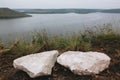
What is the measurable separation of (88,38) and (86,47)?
2.97 feet

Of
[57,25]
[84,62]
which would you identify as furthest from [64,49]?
[57,25]

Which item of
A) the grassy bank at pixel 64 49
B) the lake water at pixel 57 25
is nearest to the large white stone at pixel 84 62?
the grassy bank at pixel 64 49

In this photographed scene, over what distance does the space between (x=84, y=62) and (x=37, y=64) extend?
0.81m

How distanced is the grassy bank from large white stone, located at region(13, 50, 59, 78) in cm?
14

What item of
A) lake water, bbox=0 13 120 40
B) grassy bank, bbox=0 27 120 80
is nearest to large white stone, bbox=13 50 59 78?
grassy bank, bbox=0 27 120 80

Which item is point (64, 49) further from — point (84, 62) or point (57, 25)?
point (57, 25)

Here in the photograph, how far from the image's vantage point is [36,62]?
380 cm

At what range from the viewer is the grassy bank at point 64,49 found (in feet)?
12.4

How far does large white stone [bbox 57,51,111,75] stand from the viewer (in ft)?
12.0

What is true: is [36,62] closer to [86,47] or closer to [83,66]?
[83,66]

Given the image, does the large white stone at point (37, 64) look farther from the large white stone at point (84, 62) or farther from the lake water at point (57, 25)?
the lake water at point (57, 25)

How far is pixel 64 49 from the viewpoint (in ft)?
16.6

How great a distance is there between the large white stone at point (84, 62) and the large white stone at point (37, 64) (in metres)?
0.18

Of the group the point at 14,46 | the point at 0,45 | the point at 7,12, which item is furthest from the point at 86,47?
the point at 7,12
